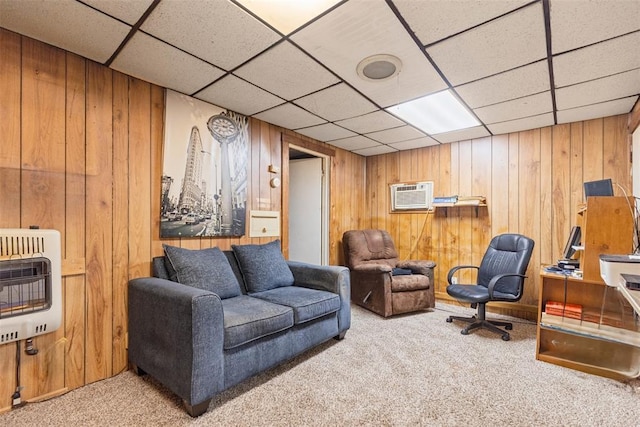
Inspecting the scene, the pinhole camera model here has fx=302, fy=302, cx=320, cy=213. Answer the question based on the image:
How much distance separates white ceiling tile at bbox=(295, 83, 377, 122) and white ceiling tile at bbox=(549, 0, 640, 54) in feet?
4.38

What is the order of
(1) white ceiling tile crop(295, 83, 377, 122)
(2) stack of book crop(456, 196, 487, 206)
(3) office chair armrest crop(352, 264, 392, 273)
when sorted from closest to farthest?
1. (1) white ceiling tile crop(295, 83, 377, 122)
2. (3) office chair armrest crop(352, 264, 392, 273)
3. (2) stack of book crop(456, 196, 487, 206)

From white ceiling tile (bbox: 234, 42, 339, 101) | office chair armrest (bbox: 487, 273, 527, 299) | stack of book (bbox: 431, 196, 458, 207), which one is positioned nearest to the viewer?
white ceiling tile (bbox: 234, 42, 339, 101)

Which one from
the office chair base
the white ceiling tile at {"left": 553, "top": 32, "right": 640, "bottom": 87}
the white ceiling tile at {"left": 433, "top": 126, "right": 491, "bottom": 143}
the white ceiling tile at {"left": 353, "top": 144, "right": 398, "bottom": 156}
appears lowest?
the office chair base

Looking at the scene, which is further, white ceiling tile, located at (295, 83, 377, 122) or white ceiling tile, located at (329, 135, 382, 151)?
white ceiling tile, located at (329, 135, 382, 151)

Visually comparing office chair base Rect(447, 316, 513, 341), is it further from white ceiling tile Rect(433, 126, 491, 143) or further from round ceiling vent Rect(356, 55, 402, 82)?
round ceiling vent Rect(356, 55, 402, 82)

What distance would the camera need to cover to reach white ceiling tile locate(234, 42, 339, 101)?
1.96 m

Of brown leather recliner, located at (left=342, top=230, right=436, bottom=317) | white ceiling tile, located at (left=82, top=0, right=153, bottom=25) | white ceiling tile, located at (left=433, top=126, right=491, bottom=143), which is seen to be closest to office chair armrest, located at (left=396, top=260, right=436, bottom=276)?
brown leather recliner, located at (left=342, top=230, right=436, bottom=317)

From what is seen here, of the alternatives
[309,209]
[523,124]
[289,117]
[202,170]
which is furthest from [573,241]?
[202,170]

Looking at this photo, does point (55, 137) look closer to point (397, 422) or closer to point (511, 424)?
point (397, 422)

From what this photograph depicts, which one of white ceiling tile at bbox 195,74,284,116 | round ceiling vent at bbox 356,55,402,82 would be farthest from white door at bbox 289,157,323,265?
round ceiling vent at bbox 356,55,402,82

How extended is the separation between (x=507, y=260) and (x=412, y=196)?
1.53 metres

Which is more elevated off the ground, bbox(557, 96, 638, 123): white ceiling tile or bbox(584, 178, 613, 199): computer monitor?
bbox(557, 96, 638, 123): white ceiling tile

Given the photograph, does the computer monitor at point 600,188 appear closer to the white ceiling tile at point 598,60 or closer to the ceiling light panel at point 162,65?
the white ceiling tile at point 598,60

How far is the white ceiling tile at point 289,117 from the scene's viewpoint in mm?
2898
